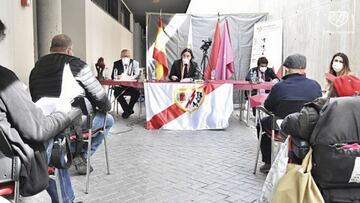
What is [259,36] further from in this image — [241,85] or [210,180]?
[210,180]

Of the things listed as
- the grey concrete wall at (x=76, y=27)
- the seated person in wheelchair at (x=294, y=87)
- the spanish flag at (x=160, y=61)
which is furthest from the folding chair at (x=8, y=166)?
the spanish flag at (x=160, y=61)

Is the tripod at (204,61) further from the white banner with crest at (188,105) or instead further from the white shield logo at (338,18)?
the white shield logo at (338,18)

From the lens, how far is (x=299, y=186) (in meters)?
→ 2.03

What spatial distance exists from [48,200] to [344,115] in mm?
2325

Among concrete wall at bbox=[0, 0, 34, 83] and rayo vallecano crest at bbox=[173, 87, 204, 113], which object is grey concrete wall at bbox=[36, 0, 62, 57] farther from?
rayo vallecano crest at bbox=[173, 87, 204, 113]

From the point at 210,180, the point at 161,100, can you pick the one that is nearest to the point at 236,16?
the point at 161,100

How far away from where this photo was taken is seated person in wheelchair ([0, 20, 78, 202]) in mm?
1745

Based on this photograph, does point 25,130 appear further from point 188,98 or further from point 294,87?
point 188,98

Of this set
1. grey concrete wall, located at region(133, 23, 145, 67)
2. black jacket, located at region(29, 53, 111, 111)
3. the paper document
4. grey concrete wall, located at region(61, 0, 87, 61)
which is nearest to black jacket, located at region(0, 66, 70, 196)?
the paper document

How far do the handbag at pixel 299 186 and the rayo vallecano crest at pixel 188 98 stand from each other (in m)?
3.81

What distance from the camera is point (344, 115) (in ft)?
6.63

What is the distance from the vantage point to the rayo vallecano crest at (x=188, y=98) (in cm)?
591

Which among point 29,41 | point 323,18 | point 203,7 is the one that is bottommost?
point 29,41

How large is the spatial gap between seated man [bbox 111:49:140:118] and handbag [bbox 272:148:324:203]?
5.38 m
